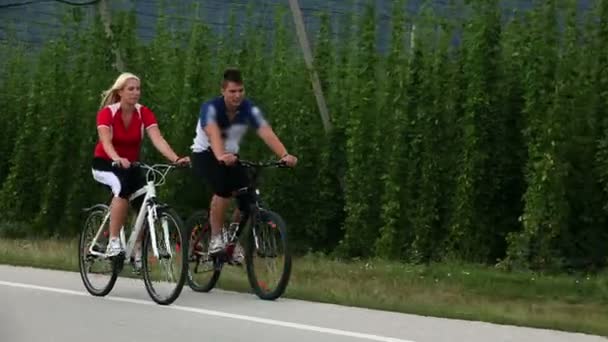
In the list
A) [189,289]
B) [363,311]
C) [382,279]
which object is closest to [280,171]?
[382,279]

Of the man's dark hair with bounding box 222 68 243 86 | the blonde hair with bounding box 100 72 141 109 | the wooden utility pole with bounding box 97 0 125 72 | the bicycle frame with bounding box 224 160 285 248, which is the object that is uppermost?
the wooden utility pole with bounding box 97 0 125 72

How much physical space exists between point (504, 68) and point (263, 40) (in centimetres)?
407

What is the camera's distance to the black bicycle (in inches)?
440

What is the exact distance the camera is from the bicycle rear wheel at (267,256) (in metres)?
11.1

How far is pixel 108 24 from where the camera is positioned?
19328 mm

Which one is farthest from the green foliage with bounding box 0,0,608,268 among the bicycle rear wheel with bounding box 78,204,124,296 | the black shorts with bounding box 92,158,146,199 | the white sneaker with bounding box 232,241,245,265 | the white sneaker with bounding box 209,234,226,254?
the black shorts with bounding box 92,158,146,199

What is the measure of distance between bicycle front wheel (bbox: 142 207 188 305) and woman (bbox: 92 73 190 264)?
12.1 inches

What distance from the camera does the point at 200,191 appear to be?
59.1 feet

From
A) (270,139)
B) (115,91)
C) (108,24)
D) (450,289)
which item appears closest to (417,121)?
(450,289)

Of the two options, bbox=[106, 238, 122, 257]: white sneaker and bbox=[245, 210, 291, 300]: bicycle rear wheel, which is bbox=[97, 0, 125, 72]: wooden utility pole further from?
bbox=[245, 210, 291, 300]: bicycle rear wheel

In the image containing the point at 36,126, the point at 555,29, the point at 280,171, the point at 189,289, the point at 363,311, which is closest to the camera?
the point at 363,311

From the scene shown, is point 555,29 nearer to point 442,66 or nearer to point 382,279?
point 442,66

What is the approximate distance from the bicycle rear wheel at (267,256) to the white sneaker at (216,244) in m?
0.34

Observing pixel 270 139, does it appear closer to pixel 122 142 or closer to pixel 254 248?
pixel 254 248
